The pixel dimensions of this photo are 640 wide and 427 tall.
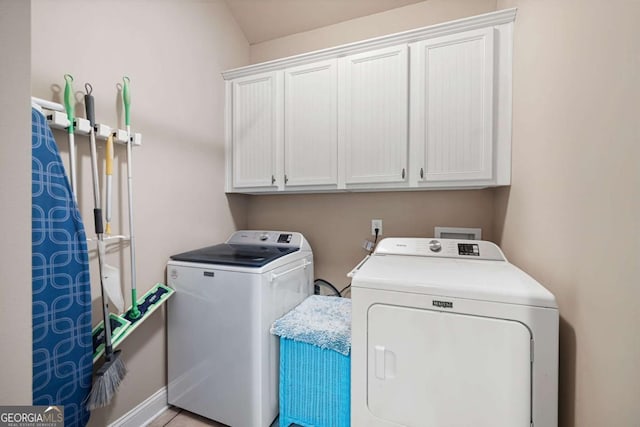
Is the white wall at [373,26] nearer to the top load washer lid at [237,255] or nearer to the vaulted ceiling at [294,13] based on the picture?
the vaulted ceiling at [294,13]

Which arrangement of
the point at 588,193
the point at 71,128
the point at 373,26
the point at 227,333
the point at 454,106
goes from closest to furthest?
the point at 588,193, the point at 71,128, the point at 227,333, the point at 454,106, the point at 373,26

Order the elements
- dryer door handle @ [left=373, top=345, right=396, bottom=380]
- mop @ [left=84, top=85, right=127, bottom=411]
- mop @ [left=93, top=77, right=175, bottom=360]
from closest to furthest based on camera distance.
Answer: dryer door handle @ [left=373, top=345, right=396, bottom=380]
mop @ [left=84, top=85, right=127, bottom=411]
mop @ [left=93, top=77, right=175, bottom=360]

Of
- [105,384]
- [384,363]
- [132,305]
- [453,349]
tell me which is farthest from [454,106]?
[105,384]

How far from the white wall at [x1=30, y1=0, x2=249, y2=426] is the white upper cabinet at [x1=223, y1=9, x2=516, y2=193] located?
247 mm

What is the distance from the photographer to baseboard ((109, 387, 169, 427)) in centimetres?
148

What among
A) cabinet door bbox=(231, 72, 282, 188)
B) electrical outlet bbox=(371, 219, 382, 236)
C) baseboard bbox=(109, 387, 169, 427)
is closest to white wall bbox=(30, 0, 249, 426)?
baseboard bbox=(109, 387, 169, 427)

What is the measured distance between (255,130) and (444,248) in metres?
1.66

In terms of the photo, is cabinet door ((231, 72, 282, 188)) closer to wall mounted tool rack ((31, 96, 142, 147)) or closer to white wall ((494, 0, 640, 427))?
wall mounted tool rack ((31, 96, 142, 147))

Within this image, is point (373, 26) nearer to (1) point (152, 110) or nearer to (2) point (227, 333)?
(1) point (152, 110)

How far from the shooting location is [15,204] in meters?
0.49

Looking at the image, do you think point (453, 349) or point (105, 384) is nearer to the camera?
point (453, 349)

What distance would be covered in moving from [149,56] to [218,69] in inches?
24.7

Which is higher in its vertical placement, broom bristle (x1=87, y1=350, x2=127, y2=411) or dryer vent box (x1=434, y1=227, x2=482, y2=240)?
dryer vent box (x1=434, y1=227, x2=482, y2=240)

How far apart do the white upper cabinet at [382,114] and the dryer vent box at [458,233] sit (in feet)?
1.42
